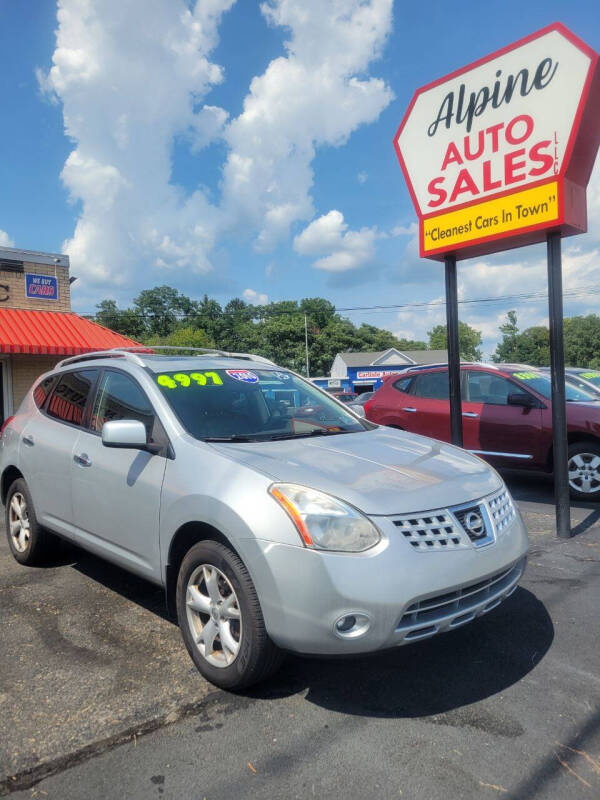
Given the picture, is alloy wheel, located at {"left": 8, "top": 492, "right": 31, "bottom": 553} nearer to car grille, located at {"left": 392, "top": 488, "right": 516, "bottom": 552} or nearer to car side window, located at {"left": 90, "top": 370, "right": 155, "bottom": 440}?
car side window, located at {"left": 90, "top": 370, "right": 155, "bottom": 440}

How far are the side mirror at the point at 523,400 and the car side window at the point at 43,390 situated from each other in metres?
5.47

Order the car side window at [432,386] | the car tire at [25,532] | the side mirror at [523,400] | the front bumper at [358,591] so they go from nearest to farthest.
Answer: the front bumper at [358,591] < the car tire at [25,532] < the side mirror at [523,400] < the car side window at [432,386]

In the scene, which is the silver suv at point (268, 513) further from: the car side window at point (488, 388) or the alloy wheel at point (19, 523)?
the car side window at point (488, 388)

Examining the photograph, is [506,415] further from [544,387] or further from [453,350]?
[453,350]

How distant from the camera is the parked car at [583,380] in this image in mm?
8148

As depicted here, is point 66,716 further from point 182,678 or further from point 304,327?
point 304,327

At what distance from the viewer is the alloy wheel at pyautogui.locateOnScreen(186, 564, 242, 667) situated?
113 inches

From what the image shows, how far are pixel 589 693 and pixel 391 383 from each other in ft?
22.6

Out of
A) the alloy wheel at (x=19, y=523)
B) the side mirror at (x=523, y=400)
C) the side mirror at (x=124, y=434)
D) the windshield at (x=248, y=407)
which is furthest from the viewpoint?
the side mirror at (x=523, y=400)

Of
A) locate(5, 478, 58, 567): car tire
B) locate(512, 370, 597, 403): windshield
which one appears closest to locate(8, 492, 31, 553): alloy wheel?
locate(5, 478, 58, 567): car tire

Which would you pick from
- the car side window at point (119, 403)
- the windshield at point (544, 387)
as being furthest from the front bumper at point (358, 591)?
the windshield at point (544, 387)

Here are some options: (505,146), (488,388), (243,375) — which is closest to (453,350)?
(488,388)

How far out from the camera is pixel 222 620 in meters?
2.93

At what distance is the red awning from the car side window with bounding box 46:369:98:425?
7.57 meters
